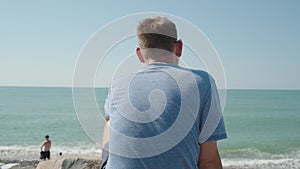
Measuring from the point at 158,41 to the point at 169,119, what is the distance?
0.39 meters

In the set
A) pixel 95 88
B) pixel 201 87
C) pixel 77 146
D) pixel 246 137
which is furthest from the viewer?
pixel 246 137

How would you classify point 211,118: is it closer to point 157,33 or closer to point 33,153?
point 157,33

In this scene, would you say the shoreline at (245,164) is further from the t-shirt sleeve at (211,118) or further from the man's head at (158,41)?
the t-shirt sleeve at (211,118)

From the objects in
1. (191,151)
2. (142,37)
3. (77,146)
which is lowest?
(77,146)

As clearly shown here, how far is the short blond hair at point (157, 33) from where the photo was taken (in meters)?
1.76

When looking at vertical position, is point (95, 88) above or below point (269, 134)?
above

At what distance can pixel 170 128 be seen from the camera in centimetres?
168

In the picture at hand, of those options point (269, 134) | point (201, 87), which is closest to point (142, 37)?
point (201, 87)

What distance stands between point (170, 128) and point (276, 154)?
28.2m

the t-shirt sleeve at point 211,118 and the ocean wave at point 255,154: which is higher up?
the t-shirt sleeve at point 211,118

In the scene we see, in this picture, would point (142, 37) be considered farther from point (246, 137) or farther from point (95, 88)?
point (246, 137)

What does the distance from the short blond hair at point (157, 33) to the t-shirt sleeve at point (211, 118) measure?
289 millimetres

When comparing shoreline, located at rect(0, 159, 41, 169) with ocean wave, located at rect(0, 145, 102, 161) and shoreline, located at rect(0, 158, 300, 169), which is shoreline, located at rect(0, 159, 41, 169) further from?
ocean wave, located at rect(0, 145, 102, 161)

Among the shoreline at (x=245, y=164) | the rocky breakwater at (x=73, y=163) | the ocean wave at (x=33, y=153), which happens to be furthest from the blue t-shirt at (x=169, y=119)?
the ocean wave at (x=33, y=153)
